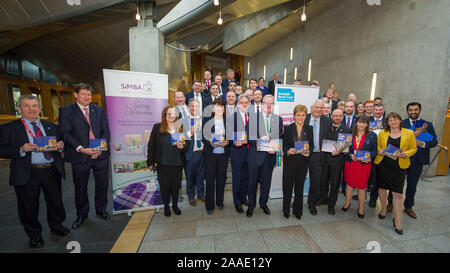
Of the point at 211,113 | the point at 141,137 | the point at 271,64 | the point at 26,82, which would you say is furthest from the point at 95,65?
the point at 271,64

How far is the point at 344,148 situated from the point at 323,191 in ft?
3.40

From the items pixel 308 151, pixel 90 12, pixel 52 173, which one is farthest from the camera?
pixel 90 12

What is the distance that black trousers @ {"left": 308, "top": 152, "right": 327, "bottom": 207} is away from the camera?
3080 millimetres

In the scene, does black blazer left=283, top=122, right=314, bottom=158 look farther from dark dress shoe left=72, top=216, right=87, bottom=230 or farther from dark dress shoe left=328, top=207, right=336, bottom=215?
dark dress shoe left=72, top=216, right=87, bottom=230

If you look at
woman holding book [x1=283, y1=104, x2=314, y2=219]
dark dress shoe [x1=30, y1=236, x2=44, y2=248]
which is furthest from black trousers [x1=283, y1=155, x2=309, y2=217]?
dark dress shoe [x1=30, y1=236, x2=44, y2=248]

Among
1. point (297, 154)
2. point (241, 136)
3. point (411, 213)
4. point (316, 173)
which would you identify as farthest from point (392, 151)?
point (241, 136)

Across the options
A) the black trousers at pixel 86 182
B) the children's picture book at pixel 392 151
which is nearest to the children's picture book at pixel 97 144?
the black trousers at pixel 86 182

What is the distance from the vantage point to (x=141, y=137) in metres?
3.04

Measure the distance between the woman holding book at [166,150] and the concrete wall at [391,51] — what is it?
6525 millimetres

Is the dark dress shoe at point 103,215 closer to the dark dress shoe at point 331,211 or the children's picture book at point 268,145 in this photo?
the children's picture book at point 268,145

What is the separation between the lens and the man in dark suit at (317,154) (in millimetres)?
2998

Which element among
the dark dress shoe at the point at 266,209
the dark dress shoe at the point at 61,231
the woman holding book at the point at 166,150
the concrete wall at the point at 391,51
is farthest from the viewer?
the concrete wall at the point at 391,51

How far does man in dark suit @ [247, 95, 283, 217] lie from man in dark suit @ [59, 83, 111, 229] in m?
2.39
